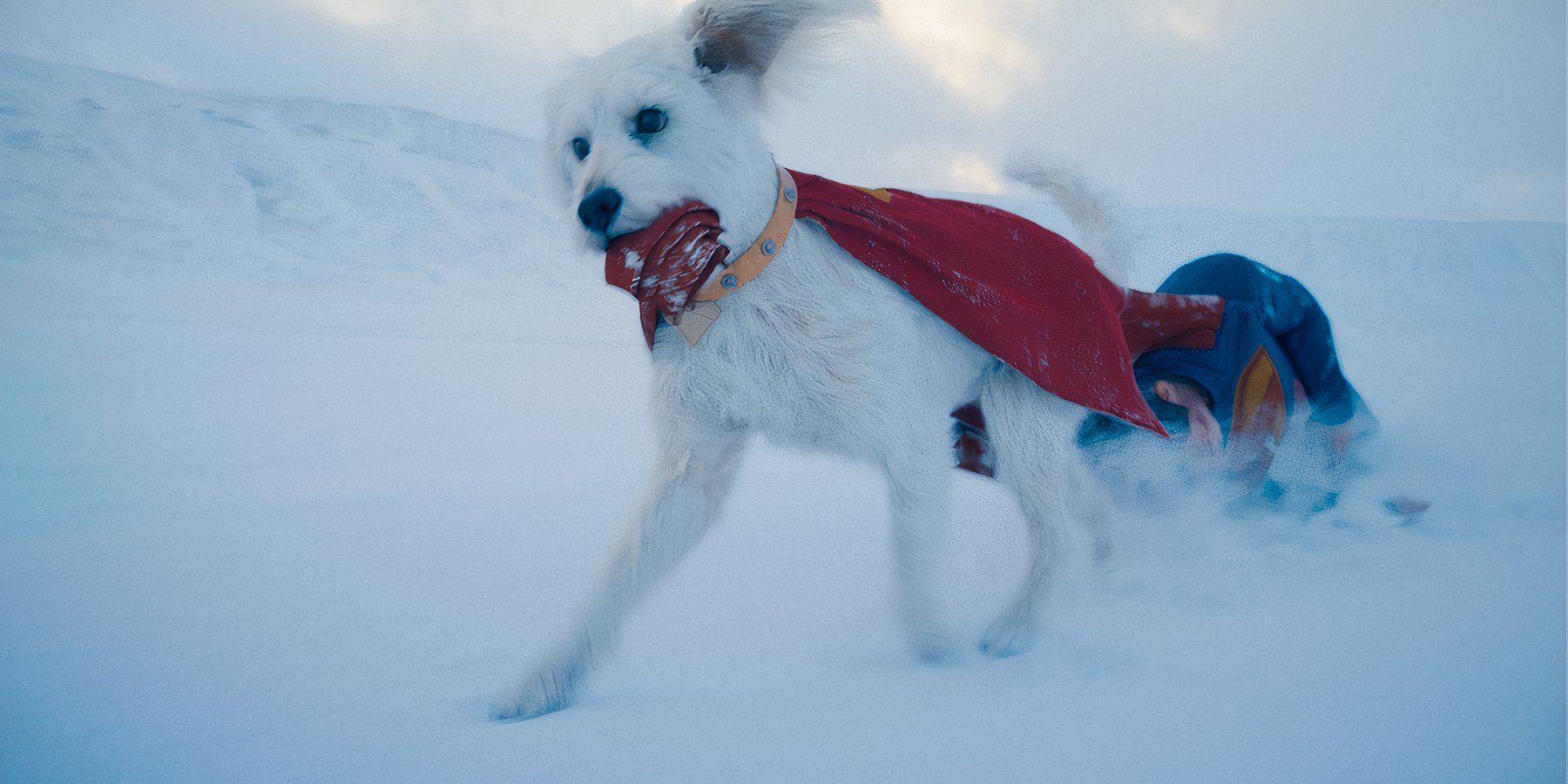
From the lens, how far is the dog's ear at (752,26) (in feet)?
2.89

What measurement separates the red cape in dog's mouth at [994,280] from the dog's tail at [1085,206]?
190 mm

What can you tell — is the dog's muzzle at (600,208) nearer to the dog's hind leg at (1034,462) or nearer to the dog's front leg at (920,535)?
the dog's front leg at (920,535)

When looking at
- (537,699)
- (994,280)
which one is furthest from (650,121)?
(537,699)

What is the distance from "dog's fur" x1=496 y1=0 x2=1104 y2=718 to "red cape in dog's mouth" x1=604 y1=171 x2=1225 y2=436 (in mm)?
34

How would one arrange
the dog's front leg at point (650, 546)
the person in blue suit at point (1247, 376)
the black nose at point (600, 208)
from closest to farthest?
1. the black nose at point (600, 208)
2. the dog's front leg at point (650, 546)
3. the person in blue suit at point (1247, 376)

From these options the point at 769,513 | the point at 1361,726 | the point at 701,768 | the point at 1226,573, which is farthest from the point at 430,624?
the point at 1226,573

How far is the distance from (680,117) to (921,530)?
1.84 ft

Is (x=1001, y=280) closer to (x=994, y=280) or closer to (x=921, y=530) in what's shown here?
(x=994, y=280)

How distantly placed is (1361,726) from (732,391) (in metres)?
0.75

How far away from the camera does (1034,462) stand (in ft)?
3.52

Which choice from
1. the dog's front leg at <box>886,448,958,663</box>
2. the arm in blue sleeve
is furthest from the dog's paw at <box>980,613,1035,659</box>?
the arm in blue sleeve

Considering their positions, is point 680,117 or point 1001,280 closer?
point 680,117

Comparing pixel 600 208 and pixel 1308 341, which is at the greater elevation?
pixel 1308 341

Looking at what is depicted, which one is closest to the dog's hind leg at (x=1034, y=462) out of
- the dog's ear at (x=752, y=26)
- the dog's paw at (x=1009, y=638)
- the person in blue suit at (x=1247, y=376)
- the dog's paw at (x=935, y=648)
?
the dog's paw at (x=1009, y=638)
